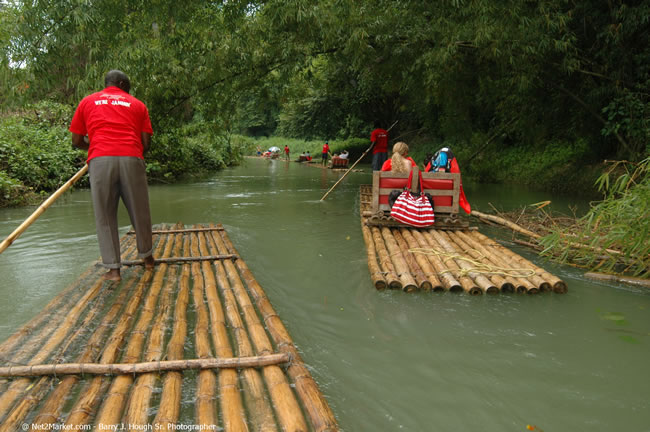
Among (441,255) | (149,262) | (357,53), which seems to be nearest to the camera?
(149,262)

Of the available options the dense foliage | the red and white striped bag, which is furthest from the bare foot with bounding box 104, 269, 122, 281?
the dense foliage

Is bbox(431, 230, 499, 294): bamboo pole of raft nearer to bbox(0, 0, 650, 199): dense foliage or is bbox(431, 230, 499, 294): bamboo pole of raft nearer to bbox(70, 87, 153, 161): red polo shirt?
bbox(70, 87, 153, 161): red polo shirt

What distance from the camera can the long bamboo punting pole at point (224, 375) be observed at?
1780 mm

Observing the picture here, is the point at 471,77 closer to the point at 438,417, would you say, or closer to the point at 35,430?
the point at 438,417

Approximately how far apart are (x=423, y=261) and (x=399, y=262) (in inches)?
9.5

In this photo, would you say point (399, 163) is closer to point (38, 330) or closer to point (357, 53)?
point (357, 53)

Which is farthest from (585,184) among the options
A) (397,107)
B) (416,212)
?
(397,107)

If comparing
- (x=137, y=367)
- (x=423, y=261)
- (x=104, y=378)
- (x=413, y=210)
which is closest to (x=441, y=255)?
(x=423, y=261)

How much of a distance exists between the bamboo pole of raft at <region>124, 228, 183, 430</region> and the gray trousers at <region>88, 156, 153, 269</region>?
0.52 meters

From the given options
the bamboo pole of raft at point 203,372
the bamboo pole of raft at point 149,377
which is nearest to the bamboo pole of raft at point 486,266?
the bamboo pole of raft at point 203,372

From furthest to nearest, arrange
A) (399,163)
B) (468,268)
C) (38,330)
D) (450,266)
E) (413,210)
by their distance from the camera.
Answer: (399,163) < (413,210) < (450,266) < (468,268) < (38,330)

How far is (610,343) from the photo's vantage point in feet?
9.11

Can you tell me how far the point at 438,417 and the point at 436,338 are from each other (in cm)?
83

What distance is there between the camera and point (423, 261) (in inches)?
165
